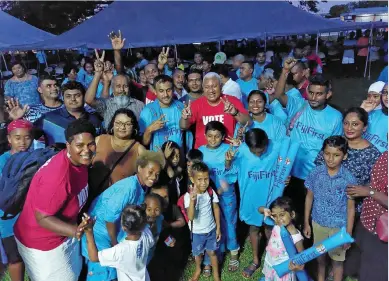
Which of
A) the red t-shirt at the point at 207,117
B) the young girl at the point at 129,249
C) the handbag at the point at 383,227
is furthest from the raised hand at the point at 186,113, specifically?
the handbag at the point at 383,227

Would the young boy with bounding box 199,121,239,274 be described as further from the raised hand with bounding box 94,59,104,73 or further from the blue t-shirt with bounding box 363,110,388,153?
the raised hand with bounding box 94,59,104,73

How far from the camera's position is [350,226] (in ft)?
9.61

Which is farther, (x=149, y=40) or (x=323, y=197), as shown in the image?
(x=149, y=40)

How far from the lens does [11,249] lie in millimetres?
3006

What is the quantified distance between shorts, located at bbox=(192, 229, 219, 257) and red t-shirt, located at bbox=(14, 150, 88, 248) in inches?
43.5

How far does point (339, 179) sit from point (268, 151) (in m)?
0.71

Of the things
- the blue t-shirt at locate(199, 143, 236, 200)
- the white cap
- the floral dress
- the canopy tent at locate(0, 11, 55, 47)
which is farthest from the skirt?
the canopy tent at locate(0, 11, 55, 47)

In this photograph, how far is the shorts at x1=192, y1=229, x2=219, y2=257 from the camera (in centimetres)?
326

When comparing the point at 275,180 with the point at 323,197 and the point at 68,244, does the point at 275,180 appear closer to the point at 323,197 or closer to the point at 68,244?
the point at 323,197

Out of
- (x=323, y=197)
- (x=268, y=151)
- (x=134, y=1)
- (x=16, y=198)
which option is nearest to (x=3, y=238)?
(x=16, y=198)

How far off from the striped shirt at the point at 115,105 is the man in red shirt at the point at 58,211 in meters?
1.37

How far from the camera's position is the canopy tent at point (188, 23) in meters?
10.2

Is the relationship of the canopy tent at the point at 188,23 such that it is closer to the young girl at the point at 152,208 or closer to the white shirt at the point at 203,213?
the white shirt at the point at 203,213

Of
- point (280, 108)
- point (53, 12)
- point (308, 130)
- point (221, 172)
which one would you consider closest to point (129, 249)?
point (221, 172)
